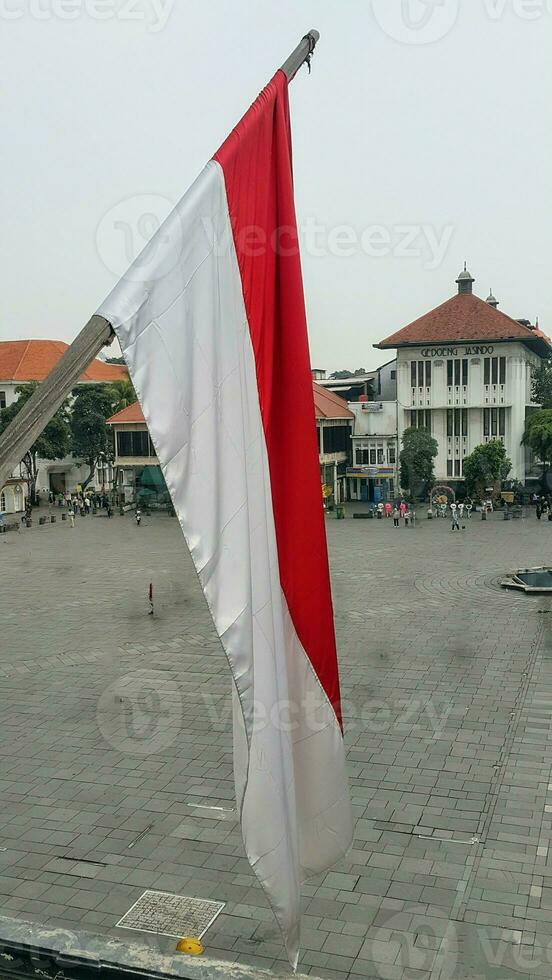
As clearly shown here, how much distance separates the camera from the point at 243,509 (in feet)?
12.6

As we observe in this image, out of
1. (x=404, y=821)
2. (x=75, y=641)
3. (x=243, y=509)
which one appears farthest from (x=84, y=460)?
(x=243, y=509)

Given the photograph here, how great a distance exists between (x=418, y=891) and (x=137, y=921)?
7.73ft

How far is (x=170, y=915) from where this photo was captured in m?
7.18

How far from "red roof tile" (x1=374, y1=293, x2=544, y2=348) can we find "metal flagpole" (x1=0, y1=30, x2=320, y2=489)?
1695 inches

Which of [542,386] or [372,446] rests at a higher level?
[542,386]

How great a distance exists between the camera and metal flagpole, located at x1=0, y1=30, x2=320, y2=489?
9.79ft

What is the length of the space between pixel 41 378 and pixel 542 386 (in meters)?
29.0

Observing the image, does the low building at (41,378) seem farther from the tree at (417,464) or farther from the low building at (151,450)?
the tree at (417,464)

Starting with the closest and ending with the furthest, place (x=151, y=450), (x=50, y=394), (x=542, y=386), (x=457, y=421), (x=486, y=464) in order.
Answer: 1. (x=50, y=394)
2. (x=486, y=464)
3. (x=151, y=450)
4. (x=457, y=421)
5. (x=542, y=386)

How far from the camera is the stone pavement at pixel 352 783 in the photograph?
695 centimetres

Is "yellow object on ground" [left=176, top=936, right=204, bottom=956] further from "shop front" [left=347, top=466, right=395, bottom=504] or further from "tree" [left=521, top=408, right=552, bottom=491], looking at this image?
"shop front" [left=347, top=466, right=395, bottom=504]

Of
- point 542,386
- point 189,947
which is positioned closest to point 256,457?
point 189,947

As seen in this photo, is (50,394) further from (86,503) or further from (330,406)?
(330,406)

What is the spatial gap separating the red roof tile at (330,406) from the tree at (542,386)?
397 inches
